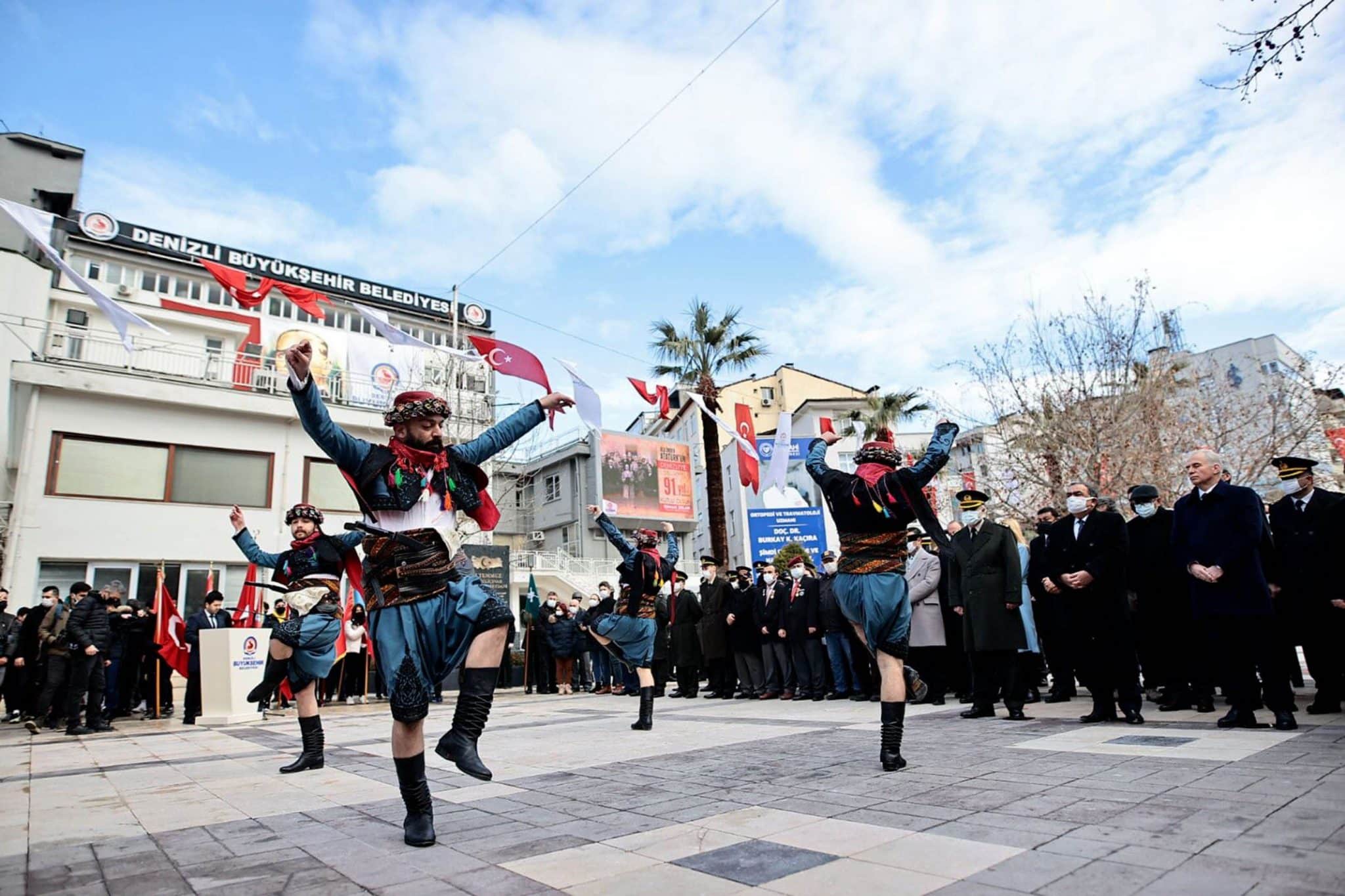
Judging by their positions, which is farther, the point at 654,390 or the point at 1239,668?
the point at 654,390

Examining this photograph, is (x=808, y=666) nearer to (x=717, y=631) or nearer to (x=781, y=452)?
(x=717, y=631)

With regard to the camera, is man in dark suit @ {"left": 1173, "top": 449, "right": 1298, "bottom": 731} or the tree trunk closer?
man in dark suit @ {"left": 1173, "top": 449, "right": 1298, "bottom": 731}

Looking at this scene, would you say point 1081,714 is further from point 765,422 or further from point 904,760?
point 765,422

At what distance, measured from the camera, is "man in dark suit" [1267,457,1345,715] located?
21.2 feet

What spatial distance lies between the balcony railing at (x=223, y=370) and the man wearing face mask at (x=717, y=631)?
9377 millimetres

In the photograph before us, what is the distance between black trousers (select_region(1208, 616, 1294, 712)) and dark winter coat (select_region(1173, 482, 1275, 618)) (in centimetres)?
10

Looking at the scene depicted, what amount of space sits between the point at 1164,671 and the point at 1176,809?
5.17 m

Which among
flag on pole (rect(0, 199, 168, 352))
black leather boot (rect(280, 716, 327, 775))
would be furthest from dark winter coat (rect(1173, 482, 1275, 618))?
flag on pole (rect(0, 199, 168, 352))

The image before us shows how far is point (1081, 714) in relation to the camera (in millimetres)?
7227

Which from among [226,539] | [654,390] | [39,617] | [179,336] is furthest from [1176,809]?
[179,336]

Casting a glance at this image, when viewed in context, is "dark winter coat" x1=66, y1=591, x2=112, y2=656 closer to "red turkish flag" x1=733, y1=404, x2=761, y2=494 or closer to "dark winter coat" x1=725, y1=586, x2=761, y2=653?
"dark winter coat" x1=725, y1=586, x2=761, y2=653

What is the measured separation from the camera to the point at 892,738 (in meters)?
4.68

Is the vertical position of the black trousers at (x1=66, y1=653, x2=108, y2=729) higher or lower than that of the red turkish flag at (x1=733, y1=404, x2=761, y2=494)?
lower

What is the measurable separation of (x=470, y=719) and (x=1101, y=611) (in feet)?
17.9
